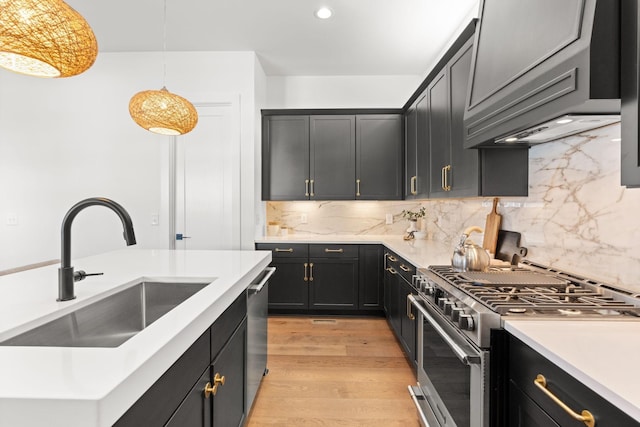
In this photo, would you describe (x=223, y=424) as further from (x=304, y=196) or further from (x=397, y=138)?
(x=397, y=138)

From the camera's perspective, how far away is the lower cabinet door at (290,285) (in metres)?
3.81

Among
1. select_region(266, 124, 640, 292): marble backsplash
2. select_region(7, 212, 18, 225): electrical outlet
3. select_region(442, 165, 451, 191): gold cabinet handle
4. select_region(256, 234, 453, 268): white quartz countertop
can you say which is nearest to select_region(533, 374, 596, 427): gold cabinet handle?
select_region(266, 124, 640, 292): marble backsplash

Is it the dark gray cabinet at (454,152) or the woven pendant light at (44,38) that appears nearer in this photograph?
the woven pendant light at (44,38)

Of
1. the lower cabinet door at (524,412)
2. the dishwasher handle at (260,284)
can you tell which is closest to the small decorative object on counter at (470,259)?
the lower cabinet door at (524,412)

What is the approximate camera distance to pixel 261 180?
159 inches

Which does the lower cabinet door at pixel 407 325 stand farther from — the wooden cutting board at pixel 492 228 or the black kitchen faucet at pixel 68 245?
the black kitchen faucet at pixel 68 245

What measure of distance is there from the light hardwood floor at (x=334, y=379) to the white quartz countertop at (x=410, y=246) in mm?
861

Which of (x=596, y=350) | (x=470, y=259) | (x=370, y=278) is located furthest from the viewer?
(x=370, y=278)

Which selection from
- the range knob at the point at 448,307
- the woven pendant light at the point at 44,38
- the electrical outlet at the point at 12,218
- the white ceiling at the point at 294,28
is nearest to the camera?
the woven pendant light at the point at 44,38

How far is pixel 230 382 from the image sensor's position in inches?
59.5

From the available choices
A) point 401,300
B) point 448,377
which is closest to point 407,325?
point 401,300

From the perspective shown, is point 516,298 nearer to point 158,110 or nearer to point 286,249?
point 158,110

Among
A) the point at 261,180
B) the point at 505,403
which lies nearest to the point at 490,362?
the point at 505,403

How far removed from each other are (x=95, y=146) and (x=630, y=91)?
4423 mm
